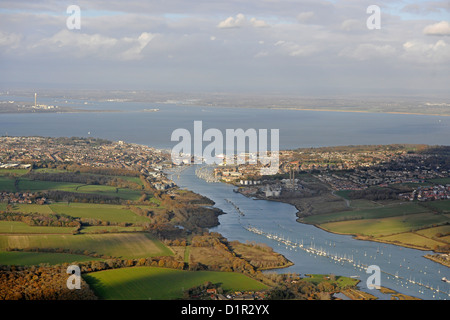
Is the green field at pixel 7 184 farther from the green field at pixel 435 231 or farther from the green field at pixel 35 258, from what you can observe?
the green field at pixel 435 231

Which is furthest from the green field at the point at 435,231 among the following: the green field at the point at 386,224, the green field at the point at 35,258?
the green field at the point at 35,258

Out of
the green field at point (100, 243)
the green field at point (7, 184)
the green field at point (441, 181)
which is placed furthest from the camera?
the green field at point (441, 181)

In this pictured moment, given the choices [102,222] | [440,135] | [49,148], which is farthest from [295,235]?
[440,135]

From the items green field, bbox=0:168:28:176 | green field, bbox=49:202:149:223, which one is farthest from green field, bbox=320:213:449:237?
green field, bbox=0:168:28:176

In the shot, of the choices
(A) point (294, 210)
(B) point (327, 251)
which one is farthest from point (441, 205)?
(B) point (327, 251)

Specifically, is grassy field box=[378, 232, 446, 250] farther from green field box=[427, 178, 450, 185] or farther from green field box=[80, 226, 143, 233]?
green field box=[427, 178, 450, 185]

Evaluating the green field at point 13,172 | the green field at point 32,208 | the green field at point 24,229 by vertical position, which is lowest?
the green field at point 24,229
